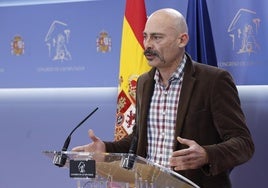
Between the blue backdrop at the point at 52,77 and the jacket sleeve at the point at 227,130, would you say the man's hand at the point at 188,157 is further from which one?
the blue backdrop at the point at 52,77

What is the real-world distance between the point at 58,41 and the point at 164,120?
2.03 meters

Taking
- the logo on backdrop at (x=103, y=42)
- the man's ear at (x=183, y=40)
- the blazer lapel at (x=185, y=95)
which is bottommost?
the blazer lapel at (x=185, y=95)

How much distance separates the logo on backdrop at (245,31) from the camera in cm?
350

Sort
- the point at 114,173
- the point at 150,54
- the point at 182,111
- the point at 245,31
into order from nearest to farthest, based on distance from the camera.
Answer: the point at 114,173 < the point at 182,111 < the point at 150,54 < the point at 245,31

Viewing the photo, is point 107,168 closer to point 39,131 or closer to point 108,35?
point 108,35

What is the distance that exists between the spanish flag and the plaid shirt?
94cm

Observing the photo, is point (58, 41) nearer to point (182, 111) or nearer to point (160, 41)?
point (160, 41)

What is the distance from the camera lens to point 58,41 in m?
4.30

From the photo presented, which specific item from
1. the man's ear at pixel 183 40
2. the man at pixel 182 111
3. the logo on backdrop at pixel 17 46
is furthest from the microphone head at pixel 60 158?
the logo on backdrop at pixel 17 46

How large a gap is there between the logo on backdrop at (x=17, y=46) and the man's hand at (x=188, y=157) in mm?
2758

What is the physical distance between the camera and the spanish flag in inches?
140

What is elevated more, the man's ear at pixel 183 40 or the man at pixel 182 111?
the man's ear at pixel 183 40

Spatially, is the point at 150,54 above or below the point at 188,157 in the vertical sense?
above

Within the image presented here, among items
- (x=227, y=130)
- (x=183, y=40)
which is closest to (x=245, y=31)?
(x=183, y=40)
